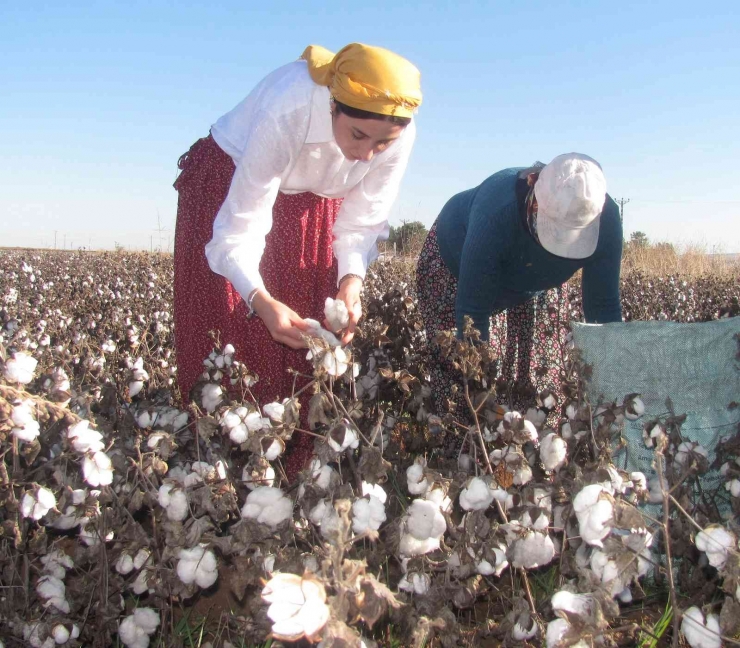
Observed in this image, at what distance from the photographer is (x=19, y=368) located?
58.7 inches

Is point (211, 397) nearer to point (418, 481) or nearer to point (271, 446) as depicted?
point (271, 446)

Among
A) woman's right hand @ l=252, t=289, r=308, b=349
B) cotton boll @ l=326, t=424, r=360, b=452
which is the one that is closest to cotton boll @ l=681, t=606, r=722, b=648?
cotton boll @ l=326, t=424, r=360, b=452

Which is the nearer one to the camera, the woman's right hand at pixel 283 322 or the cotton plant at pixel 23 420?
the cotton plant at pixel 23 420

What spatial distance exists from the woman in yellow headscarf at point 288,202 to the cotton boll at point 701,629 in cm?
92

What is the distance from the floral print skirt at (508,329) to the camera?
Answer: 264 centimetres

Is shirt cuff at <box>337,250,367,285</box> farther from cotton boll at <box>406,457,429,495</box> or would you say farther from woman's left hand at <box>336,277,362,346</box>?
cotton boll at <box>406,457,429,495</box>

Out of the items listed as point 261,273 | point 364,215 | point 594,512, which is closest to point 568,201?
point 364,215

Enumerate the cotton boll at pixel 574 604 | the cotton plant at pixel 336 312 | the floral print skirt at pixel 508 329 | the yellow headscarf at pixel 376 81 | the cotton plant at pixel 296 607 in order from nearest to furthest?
the cotton plant at pixel 296 607 → the cotton boll at pixel 574 604 → the cotton plant at pixel 336 312 → the yellow headscarf at pixel 376 81 → the floral print skirt at pixel 508 329

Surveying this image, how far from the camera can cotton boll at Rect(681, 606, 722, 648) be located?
1.06m

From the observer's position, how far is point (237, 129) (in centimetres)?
211

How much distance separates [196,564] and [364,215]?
4.14ft

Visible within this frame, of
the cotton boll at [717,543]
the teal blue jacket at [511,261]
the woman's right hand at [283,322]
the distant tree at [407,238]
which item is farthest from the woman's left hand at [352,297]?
the distant tree at [407,238]

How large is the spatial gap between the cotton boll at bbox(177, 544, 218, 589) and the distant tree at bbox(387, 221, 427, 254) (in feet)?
40.4

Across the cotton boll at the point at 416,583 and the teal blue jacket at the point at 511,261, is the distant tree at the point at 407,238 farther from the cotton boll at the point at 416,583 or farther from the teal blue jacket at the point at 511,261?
the cotton boll at the point at 416,583
